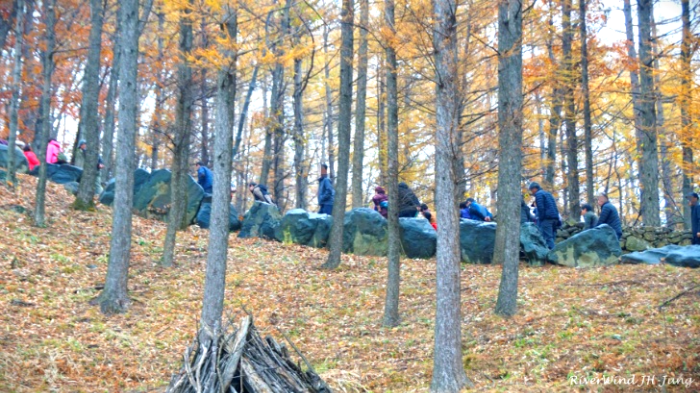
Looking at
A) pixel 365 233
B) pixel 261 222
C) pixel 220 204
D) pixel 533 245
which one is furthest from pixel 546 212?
pixel 220 204

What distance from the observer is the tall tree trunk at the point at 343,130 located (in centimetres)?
1250

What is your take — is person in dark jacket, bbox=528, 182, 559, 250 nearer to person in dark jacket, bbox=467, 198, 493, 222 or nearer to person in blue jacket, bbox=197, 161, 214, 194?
person in dark jacket, bbox=467, 198, 493, 222

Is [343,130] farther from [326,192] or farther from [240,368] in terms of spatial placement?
[240,368]

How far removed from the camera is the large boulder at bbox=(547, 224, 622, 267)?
12805 mm

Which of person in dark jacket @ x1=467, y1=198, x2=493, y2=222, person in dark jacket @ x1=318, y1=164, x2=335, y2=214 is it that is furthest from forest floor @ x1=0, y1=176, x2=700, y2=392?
person in dark jacket @ x1=318, y1=164, x2=335, y2=214

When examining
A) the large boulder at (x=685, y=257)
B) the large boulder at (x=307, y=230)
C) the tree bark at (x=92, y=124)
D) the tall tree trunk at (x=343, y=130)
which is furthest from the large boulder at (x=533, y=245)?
the tree bark at (x=92, y=124)

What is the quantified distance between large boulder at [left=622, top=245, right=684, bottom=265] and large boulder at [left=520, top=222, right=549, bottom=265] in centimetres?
171

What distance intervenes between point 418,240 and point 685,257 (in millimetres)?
5855

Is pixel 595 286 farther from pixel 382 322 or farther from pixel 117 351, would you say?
pixel 117 351

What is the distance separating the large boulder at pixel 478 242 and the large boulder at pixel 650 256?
9.51 feet

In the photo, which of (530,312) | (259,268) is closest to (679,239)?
(530,312)

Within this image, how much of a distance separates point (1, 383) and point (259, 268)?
21.7 ft

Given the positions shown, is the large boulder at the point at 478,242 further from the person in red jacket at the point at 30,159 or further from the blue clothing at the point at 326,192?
the person in red jacket at the point at 30,159

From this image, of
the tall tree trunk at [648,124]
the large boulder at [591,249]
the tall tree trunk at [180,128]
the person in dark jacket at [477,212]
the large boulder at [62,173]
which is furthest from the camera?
the large boulder at [62,173]
